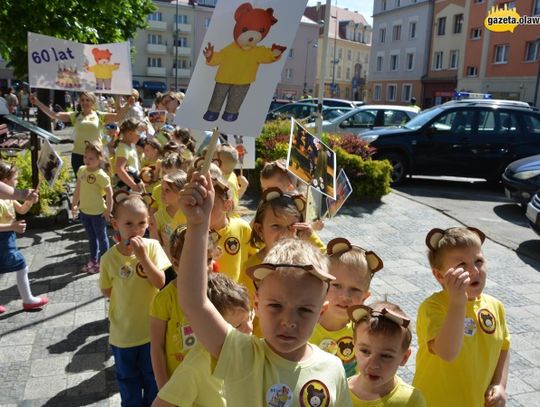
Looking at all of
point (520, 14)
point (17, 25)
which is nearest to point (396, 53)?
point (520, 14)

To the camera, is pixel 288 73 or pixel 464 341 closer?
pixel 464 341

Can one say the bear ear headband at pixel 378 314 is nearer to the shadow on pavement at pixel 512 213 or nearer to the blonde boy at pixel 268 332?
the blonde boy at pixel 268 332

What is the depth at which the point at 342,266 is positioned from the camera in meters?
2.37

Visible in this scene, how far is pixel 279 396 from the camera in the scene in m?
1.47

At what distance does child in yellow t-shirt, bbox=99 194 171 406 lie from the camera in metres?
2.84

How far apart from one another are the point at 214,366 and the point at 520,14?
121 ft

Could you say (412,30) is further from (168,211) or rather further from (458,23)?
(168,211)

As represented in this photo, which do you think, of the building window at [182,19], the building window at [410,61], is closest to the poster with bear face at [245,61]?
the building window at [410,61]

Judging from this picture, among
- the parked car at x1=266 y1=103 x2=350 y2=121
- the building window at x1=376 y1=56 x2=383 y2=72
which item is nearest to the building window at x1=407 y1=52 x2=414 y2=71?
the building window at x1=376 y1=56 x2=383 y2=72

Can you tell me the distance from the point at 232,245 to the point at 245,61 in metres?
1.60

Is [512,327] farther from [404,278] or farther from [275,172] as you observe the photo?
[275,172]

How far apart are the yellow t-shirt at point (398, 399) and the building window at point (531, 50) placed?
35044 millimetres

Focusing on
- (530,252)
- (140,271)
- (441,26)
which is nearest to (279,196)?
(140,271)

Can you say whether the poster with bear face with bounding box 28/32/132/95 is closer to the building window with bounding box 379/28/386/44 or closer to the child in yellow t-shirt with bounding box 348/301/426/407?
the child in yellow t-shirt with bounding box 348/301/426/407
